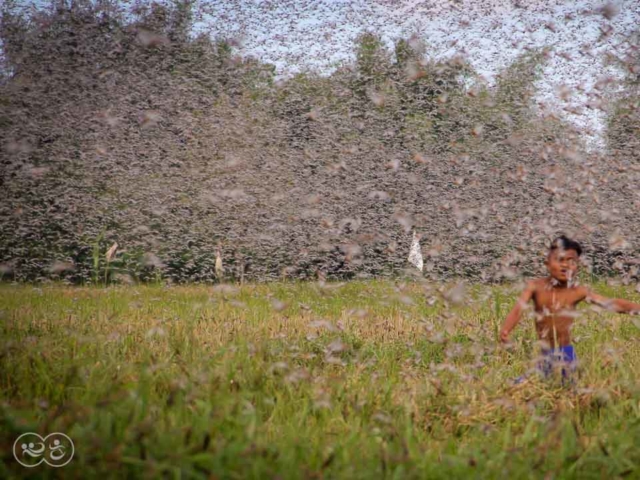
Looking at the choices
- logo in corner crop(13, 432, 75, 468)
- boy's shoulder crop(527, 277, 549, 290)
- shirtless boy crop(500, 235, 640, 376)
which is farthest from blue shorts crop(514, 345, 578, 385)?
logo in corner crop(13, 432, 75, 468)

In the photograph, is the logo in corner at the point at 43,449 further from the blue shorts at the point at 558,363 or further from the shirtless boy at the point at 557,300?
the shirtless boy at the point at 557,300

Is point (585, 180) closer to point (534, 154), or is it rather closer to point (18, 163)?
point (534, 154)

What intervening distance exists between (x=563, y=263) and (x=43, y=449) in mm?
2643

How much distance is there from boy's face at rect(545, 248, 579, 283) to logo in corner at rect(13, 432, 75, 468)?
2554 mm

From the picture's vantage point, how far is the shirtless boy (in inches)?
131

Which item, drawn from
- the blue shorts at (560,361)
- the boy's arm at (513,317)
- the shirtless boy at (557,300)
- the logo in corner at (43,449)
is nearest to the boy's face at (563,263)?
the shirtless boy at (557,300)

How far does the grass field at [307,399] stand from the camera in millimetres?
1878

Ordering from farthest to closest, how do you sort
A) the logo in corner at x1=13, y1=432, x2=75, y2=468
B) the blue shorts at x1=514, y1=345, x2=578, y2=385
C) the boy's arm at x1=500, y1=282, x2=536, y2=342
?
the boy's arm at x1=500, y1=282, x2=536, y2=342
the blue shorts at x1=514, y1=345, x2=578, y2=385
the logo in corner at x1=13, y1=432, x2=75, y2=468

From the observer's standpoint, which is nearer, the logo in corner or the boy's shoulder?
the logo in corner

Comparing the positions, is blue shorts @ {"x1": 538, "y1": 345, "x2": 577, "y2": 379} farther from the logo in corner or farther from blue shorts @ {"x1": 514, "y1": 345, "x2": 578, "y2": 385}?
the logo in corner

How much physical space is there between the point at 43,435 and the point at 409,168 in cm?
620

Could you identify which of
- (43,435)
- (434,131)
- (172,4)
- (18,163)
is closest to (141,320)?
(43,435)

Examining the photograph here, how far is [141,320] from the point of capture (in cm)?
467

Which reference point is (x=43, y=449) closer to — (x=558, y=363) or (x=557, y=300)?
(x=558, y=363)
